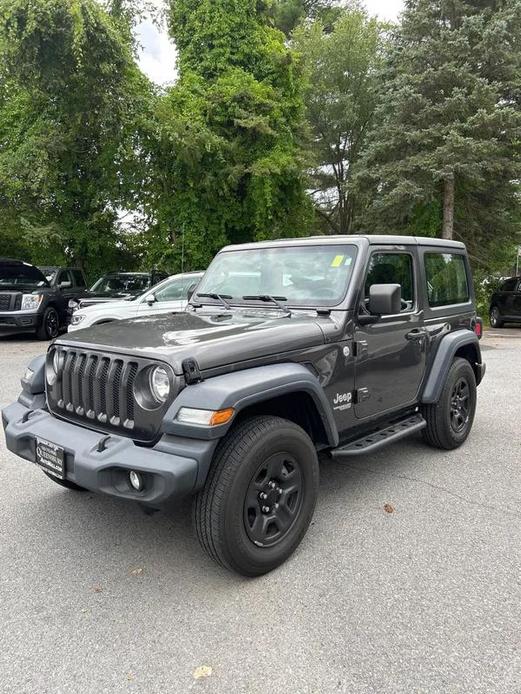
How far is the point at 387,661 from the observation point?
2.25 meters

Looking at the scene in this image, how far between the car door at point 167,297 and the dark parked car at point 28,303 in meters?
3.74

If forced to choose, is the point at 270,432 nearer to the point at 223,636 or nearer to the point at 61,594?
Result: the point at 223,636

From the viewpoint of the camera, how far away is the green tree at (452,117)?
49.9 feet

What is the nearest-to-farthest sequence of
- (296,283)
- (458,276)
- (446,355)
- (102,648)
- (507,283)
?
(102,648)
(296,283)
(446,355)
(458,276)
(507,283)

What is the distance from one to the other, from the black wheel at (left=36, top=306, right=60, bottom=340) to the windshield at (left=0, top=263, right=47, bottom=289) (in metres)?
0.73

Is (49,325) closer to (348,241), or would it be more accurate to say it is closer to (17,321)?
(17,321)

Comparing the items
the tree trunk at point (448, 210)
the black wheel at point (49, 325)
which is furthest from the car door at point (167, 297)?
the tree trunk at point (448, 210)

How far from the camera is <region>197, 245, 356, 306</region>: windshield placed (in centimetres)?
371

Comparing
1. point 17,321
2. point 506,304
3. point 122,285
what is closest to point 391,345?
point 17,321

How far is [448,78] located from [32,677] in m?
17.8

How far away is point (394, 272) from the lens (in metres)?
4.11

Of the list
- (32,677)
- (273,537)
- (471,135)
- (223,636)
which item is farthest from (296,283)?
(471,135)

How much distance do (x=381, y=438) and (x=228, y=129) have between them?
551 inches

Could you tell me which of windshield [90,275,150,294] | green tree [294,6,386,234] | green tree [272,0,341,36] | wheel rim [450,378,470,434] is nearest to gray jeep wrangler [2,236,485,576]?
wheel rim [450,378,470,434]
